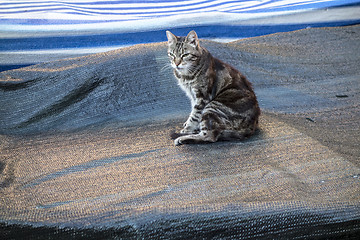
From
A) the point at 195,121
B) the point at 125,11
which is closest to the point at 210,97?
the point at 195,121

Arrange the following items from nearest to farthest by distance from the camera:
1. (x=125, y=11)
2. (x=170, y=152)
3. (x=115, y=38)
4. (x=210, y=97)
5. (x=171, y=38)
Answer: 1. (x=170, y=152)
2. (x=210, y=97)
3. (x=171, y=38)
4. (x=115, y=38)
5. (x=125, y=11)

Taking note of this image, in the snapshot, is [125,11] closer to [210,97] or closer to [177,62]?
[177,62]

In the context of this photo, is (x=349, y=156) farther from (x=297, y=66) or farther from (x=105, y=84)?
(x=105, y=84)

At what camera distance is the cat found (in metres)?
1.38

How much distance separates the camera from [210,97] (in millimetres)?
1474

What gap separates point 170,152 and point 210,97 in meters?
0.29

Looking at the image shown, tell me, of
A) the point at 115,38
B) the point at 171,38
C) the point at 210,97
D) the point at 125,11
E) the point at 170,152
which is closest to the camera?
the point at 170,152

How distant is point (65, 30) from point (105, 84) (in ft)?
1.97

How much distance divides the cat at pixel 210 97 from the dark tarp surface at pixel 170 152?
0.06 meters

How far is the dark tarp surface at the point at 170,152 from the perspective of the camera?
0.94 meters

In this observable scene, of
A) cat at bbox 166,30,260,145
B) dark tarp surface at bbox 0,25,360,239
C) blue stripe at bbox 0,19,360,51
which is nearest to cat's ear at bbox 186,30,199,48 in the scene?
cat at bbox 166,30,260,145

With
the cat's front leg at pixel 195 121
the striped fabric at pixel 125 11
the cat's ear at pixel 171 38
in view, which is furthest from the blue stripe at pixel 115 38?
the cat's front leg at pixel 195 121

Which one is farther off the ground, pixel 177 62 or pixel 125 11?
pixel 125 11

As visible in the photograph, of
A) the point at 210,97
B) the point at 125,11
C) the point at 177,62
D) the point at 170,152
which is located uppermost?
the point at 125,11
